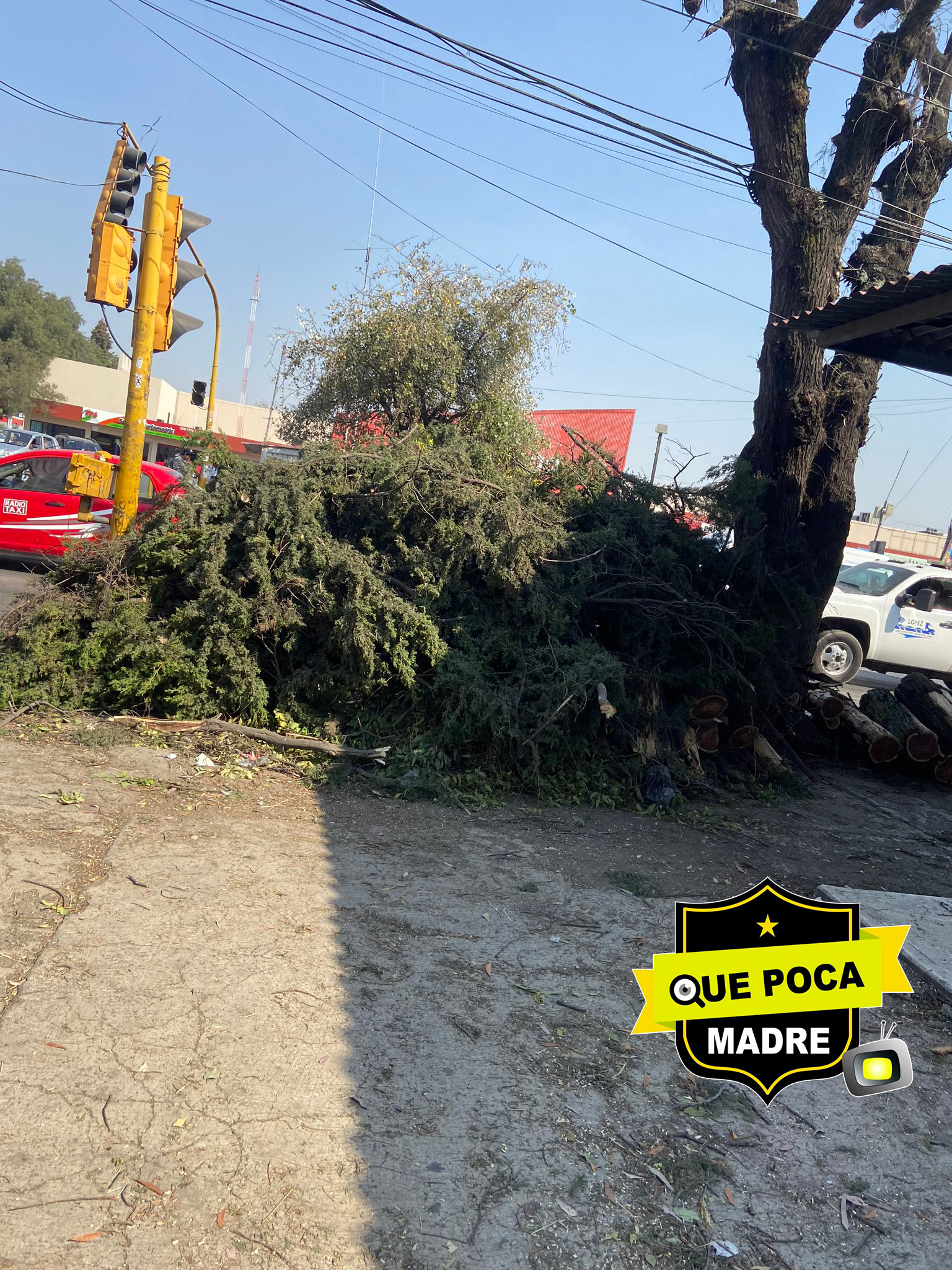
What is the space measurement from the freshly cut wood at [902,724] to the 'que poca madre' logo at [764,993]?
5580 mm

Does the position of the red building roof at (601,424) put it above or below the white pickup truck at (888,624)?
above

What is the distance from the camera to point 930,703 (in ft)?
31.6

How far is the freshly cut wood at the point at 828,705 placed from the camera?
9.24 m

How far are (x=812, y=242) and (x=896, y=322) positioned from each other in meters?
2.78

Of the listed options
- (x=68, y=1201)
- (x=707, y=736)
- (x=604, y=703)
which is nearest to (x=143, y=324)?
(x=604, y=703)

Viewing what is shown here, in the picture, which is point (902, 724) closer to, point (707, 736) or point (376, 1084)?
point (707, 736)

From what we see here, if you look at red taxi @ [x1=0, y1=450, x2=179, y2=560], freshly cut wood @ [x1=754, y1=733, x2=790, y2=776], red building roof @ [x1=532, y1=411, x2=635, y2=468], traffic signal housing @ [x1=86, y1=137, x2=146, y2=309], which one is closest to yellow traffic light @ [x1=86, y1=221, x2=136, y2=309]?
traffic signal housing @ [x1=86, y1=137, x2=146, y2=309]

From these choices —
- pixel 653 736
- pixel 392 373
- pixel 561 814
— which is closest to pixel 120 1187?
pixel 561 814

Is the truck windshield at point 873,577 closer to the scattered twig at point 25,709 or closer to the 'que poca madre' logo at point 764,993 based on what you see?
the 'que poca madre' logo at point 764,993

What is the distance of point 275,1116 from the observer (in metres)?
3.04

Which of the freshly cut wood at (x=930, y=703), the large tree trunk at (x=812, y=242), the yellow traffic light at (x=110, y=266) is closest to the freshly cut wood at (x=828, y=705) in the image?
the large tree trunk at (x=812, y=242)

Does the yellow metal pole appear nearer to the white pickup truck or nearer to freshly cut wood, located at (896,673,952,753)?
freshly cut wood, located at (896,673,952,753)

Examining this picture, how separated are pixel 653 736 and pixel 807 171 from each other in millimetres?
6321

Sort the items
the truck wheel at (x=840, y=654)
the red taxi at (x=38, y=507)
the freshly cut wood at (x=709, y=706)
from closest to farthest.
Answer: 1. the freshly cut wood at (x=709, y=706)
2. the red taxi at (x=38, y=507)
3. the truck wheel at (x=840, y=654)
